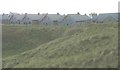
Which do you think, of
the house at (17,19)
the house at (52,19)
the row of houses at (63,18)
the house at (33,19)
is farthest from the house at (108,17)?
the house at (17,19)

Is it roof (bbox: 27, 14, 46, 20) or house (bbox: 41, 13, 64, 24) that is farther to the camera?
roof (bbox: 27, 14, 46, 20)

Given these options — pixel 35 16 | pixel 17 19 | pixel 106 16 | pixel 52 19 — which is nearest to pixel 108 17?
pixel 106 16

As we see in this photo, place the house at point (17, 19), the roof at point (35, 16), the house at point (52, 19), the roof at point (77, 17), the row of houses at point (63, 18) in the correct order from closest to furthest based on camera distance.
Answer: the row of houses at point (63, 18)
the roof at point (77, 17)
the house at point (52, 19)
the roof at point (35, 16)
the house at point (17, 19)

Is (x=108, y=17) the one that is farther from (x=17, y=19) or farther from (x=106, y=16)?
→ (x=17, y=19)

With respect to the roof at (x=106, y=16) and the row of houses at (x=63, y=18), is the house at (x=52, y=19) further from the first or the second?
the roof at (x=106, y=16)

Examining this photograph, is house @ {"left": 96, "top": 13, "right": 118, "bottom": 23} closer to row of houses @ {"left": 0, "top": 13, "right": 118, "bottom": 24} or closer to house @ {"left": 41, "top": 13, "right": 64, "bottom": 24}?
row of houses @ {"left": 0, "top": 13, "right": 118, "bottom": 24}

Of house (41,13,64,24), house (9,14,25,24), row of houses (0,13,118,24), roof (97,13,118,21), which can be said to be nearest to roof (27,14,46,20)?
row of houses (0,13,118,24)

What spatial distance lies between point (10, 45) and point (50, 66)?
27.8 m

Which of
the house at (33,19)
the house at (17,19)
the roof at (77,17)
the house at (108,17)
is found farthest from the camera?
the house at (17,19)

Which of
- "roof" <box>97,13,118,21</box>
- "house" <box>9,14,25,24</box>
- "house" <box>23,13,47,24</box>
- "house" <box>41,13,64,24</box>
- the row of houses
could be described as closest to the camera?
"roof" <box>97,13,118,21</box>

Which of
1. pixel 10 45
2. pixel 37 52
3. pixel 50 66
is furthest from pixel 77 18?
pixel 50 66

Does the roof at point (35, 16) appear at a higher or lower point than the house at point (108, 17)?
higher

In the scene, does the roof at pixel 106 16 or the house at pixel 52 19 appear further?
the house at pixel 52 19

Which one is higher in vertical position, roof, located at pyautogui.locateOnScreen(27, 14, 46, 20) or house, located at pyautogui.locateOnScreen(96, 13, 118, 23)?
roof, located at pyautogui.locateOnScreen(27, 14, 46, 20)
